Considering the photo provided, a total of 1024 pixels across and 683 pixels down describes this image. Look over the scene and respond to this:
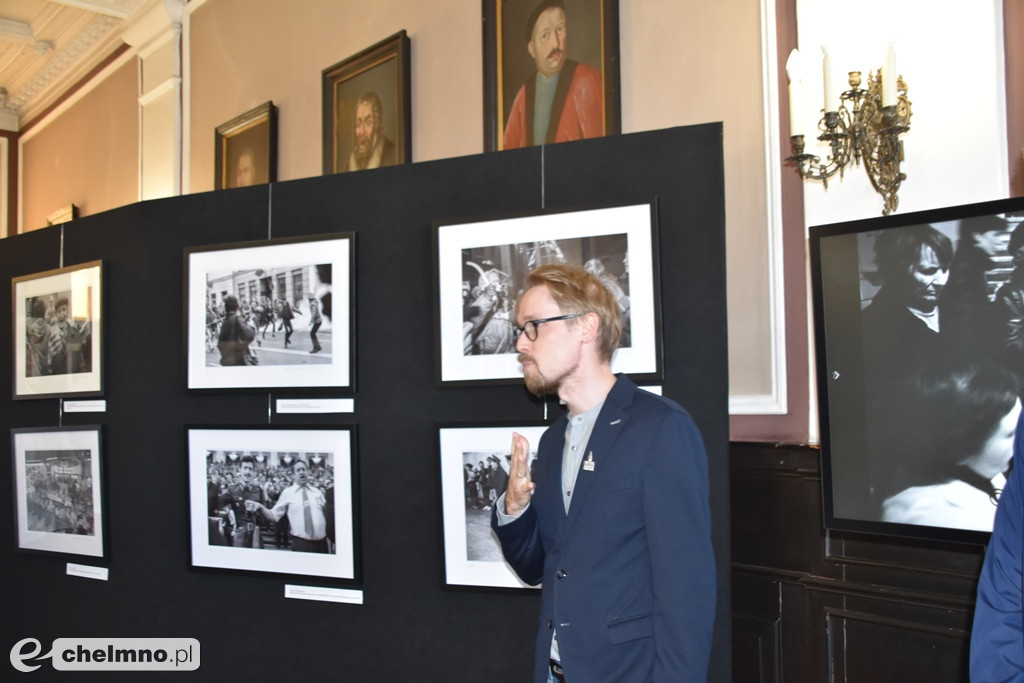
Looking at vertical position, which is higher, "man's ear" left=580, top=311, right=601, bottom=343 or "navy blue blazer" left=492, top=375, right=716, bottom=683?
"man's ear" left=580, top=311, right=601, bottom=343

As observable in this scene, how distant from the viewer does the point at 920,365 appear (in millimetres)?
2889

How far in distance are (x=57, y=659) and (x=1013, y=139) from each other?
5378 millimetres

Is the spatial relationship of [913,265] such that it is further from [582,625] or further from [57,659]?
[57,659]

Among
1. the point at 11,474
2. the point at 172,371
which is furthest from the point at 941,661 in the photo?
the point at 11,474

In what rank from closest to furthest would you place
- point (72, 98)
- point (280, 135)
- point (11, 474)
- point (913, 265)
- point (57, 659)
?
point (913, 265) < point (57, 659) < point (11, 474) < point (280, 135) < point (72, 98)

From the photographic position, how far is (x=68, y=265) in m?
5.06

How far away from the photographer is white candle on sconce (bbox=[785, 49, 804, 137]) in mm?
3574

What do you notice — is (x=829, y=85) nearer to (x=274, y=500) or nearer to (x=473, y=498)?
(x=473, y=498)

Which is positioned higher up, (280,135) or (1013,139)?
(280,135)

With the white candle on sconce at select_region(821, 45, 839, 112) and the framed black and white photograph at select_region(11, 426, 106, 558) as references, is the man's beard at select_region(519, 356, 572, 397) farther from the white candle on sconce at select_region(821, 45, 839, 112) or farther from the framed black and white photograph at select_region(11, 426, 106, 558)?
the framed black and white photograph at select_region(11, 426, 106, 558)

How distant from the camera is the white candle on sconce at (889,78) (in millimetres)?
3309

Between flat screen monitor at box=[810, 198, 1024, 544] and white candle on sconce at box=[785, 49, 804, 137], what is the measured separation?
2.30 ft

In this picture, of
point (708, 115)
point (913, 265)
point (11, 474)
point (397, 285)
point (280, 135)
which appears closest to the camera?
point (913, 265)

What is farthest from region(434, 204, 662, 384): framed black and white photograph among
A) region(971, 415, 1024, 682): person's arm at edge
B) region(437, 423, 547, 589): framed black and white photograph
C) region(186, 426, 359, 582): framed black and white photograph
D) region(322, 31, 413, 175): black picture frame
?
region(322, 31, 413, 175): black picture frame
